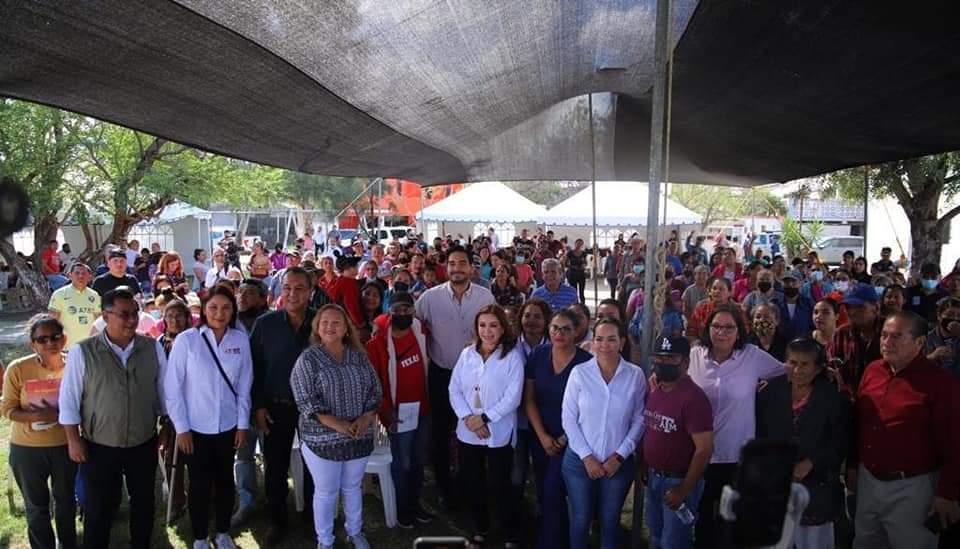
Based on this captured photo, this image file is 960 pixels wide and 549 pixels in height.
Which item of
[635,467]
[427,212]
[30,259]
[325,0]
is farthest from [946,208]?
[30,259]

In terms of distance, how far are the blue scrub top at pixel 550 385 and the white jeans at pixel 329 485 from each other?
1047mm

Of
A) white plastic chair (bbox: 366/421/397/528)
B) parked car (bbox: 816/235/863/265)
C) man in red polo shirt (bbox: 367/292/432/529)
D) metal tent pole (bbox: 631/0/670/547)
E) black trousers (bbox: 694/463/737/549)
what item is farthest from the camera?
parked car (bbox: 816/235/863/265)

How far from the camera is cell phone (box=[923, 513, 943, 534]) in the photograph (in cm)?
283

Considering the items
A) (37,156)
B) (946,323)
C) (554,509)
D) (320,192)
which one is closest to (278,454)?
(554,509)

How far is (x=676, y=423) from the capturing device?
9.73ft

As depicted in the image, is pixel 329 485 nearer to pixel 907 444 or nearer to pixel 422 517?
pixel 422 517

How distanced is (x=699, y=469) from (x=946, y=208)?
58.8 ft

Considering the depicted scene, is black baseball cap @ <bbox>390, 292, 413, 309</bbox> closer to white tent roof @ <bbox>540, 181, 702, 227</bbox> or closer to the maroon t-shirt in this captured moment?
the maroon t-shirt

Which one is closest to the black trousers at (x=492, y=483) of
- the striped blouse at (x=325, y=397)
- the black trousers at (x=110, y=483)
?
the striped blouse at (x=325, y=397)

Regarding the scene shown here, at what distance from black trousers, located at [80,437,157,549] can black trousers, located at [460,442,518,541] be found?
1.72m

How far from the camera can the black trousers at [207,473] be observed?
364 cm

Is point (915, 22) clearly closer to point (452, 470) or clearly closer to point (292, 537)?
point (452, 470)

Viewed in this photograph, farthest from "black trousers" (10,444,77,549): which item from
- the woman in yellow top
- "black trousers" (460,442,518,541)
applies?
"black trousers" (460,442,518,541)

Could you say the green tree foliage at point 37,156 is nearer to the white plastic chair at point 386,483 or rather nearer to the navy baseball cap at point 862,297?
the white plastic chair at point 386,483
